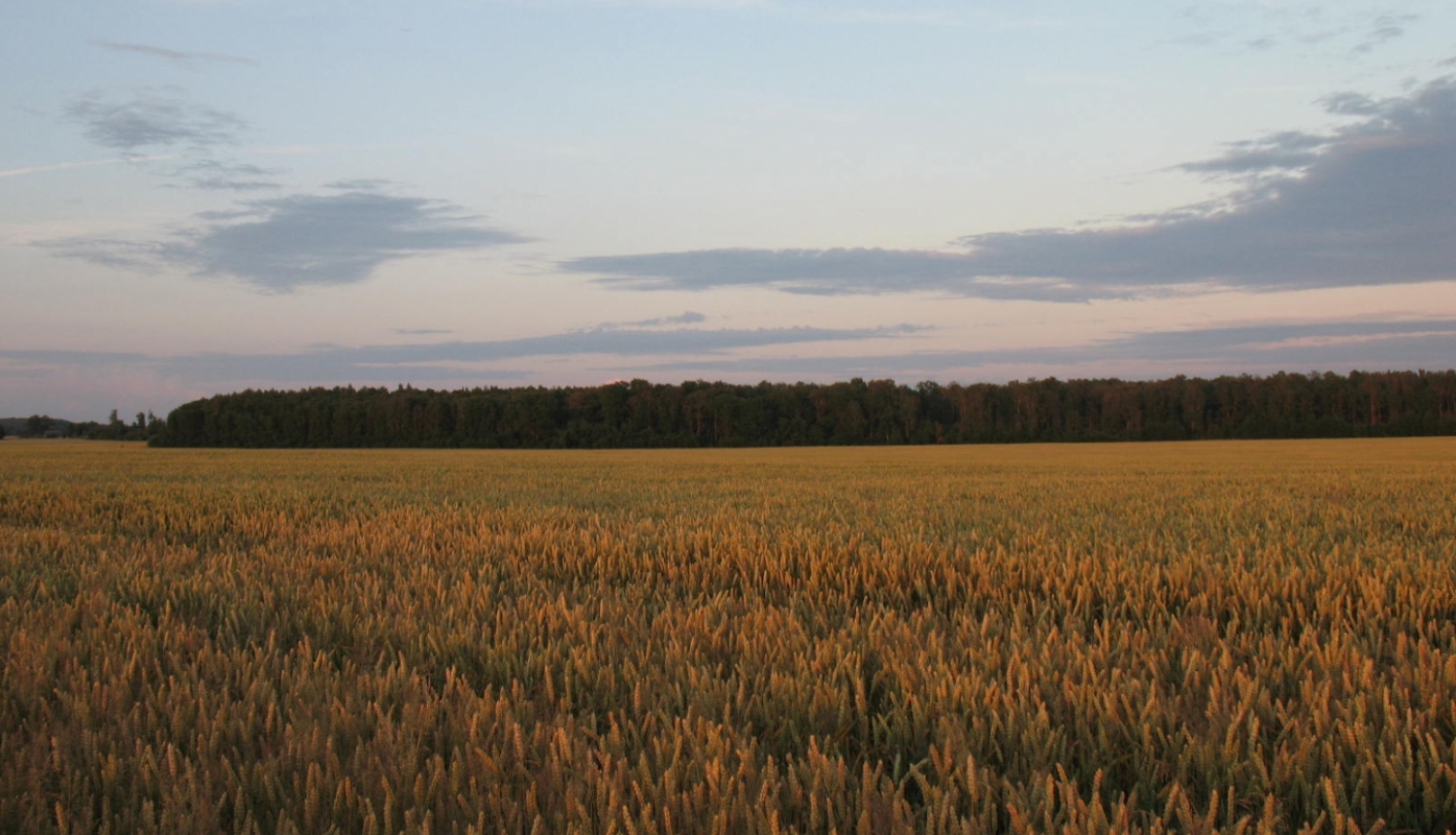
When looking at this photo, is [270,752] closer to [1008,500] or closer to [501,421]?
[1008,500]

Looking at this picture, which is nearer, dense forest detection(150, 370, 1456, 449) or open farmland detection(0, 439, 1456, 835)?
open farmland detection(0, 439, 1456, 835)

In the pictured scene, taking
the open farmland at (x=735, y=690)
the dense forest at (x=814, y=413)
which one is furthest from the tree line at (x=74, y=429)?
the open farmland at (x=735, y=690)

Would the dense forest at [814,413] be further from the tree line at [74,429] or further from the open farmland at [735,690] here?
the open farmland at [735,690]

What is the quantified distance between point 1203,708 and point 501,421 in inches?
3226

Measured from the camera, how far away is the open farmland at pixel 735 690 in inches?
79.0

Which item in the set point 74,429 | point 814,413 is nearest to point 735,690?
point 814,413

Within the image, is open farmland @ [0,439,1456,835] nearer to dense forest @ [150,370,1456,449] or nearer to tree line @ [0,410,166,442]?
dense forest @ [150,370,1456,449]

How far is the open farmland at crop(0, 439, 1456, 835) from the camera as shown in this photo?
79.0 inches

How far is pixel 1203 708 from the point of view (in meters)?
2.57

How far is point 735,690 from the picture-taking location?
2695mm

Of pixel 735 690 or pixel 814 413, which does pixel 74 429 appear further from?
pixel 735 690

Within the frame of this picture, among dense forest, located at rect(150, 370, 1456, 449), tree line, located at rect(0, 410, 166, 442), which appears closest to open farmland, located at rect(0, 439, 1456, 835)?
dense forest, located at rect(150, 370, 1456, 449)

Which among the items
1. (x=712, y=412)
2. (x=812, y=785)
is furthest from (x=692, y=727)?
(x=712, y=412)

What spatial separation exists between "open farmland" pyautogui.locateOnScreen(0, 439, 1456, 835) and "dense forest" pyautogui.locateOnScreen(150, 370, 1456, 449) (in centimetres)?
7132
